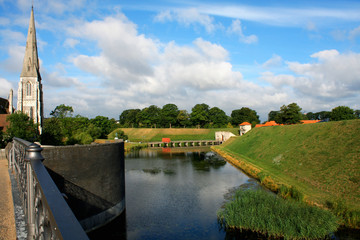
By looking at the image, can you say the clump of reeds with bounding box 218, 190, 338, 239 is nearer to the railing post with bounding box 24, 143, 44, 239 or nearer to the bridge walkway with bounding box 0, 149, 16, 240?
the bridge walkway with bounding box 0, 149, 16, 240

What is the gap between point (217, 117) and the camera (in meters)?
116

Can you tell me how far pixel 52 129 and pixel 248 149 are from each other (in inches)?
1413

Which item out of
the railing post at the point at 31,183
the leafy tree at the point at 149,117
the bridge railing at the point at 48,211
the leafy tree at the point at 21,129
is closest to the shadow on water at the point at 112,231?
the railing post at the point at 31,183

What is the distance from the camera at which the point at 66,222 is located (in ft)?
7.25

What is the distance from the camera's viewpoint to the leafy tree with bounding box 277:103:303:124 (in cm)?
6562

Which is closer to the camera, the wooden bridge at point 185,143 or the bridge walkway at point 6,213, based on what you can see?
the bridge walkway at point 6,213

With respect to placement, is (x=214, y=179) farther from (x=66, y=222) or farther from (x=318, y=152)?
(x=66, y=222)

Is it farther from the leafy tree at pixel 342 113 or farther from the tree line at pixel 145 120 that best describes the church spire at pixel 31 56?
the leafy tree at pixel 342 113

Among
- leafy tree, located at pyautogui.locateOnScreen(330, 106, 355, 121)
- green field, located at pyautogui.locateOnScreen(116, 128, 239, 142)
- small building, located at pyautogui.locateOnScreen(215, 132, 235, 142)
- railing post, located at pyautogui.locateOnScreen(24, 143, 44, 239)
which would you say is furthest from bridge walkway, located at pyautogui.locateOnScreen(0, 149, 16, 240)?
small building, located at pyautogui.locateOnScreen(215, 132, 235, 142)

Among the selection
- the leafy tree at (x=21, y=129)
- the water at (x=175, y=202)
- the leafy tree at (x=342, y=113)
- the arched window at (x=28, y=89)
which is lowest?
the water at (x=175, y=202)

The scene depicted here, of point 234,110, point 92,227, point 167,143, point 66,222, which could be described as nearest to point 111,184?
point 92,227

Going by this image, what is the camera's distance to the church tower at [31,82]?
5194cm

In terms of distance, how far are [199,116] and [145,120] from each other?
25.3m

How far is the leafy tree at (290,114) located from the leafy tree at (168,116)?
54.1 meters
